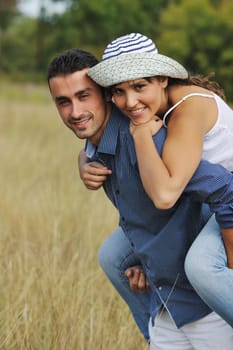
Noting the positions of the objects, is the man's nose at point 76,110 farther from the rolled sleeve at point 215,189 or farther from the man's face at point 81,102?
the rolled sleeve at point 215,189

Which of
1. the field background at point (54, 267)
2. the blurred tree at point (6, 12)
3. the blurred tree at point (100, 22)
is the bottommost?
the field background at point (54, 267)

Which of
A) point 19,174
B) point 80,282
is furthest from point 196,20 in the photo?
point 80,282

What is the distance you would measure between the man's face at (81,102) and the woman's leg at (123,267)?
0.51 m

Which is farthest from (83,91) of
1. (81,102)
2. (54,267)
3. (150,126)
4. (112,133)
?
(54,267)

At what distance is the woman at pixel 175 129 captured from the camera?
7.47ft

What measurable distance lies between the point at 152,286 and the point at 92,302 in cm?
85

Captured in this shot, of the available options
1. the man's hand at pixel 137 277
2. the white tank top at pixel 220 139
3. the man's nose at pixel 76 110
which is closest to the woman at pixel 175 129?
the white tank top at pixel 220 139

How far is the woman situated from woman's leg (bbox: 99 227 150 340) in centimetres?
48

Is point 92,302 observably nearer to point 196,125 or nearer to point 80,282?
point 80,282

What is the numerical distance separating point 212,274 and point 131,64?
668mm

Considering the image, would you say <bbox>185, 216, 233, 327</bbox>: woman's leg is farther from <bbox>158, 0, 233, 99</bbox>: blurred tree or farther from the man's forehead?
<bbox>158, 0, 233, 99</bbox>: blurred tree

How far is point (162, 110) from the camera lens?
2477mm

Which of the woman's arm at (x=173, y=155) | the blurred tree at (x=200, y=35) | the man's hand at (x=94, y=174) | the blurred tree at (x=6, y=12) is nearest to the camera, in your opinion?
the woman's arm at (x=173, y=155)

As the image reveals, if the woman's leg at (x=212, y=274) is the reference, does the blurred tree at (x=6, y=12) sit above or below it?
above
